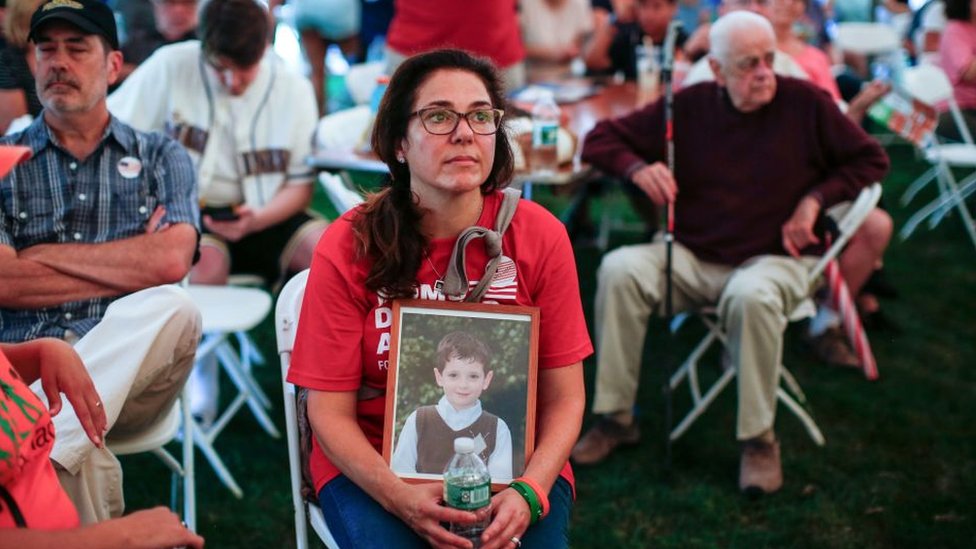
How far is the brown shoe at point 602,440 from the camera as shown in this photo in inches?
143

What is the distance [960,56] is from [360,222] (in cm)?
502

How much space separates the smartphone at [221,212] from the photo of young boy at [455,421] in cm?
204

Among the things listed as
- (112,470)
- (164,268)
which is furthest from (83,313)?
(112,470)

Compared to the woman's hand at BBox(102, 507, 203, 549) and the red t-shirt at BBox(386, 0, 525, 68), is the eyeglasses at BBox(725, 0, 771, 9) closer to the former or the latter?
the red t-shirt at BBox(386, 0, 525, 68)

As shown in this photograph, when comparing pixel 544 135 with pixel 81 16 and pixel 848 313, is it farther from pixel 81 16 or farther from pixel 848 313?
pixel 81 16

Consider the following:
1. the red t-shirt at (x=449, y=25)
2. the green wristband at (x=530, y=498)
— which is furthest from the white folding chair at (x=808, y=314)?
the red t-shirt at (x=449, y=25)

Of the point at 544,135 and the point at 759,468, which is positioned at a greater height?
the point at 544,135

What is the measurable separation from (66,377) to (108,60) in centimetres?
114

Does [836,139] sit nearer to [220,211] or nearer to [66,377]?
[220,211]

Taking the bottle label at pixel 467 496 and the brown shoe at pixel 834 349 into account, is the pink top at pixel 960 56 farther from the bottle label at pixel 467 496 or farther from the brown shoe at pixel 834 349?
the bottle label at pixel 467 496

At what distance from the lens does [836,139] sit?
3.70m

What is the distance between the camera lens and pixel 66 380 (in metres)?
1.99

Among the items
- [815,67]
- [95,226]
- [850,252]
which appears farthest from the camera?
[815,67]

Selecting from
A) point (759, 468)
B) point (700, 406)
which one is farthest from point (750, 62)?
point (759, 468)
